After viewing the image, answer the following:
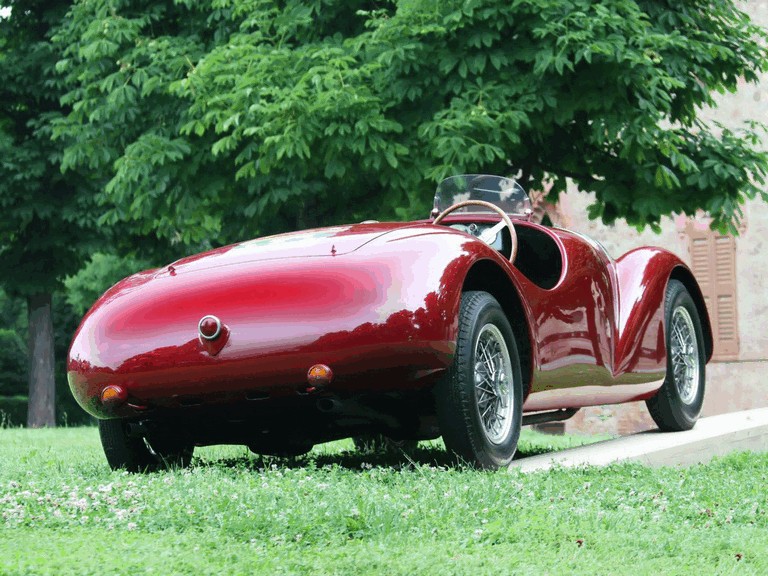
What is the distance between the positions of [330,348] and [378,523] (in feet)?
4.06

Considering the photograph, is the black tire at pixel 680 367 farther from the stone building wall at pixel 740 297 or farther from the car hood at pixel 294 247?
the stone building wall at pixel 740 297

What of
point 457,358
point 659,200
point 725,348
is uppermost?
point 659,200

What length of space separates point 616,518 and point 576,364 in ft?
7.51

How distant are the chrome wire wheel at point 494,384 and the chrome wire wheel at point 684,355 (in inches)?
96.2

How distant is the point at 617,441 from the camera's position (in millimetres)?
7535

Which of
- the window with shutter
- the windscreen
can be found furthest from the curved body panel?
the window with shutter

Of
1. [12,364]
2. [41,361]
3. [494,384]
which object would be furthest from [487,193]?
[12,364]

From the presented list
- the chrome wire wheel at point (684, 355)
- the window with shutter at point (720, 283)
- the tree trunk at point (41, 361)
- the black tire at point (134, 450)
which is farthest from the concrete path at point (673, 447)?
the window with shutter at point (720, 283)

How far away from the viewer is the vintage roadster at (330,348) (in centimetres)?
516

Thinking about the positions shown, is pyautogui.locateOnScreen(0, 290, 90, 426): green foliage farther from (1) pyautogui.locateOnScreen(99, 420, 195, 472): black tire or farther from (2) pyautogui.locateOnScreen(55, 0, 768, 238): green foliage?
(1) pyautogui.locateOnScreen(99, 420, 195, 472): black tire

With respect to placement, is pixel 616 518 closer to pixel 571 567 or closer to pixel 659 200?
pixel 571 567

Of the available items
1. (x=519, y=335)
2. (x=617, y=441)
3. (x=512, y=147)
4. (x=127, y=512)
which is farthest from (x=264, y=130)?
(x=127, y=512)

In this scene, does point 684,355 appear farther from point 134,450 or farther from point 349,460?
point 134,450

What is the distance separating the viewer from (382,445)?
7777mm
